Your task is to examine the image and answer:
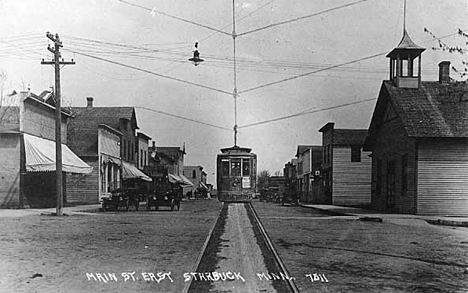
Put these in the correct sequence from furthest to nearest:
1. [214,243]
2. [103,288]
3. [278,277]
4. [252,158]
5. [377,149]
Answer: [252,158] → [377,149] → [214,243] → [278,277] → [103,288]

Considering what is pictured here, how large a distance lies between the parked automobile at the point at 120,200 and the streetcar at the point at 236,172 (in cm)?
813

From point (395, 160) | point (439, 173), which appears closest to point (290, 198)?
point (395, 160)

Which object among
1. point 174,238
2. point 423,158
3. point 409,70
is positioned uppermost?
point 409,70

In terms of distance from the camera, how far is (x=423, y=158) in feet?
82.4

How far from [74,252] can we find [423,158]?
18.4m

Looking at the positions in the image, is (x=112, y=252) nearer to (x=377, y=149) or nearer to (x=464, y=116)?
(x=464, y=116)

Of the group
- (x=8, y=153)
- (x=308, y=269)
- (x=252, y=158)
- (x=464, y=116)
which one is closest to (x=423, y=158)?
(x=464, y=116)

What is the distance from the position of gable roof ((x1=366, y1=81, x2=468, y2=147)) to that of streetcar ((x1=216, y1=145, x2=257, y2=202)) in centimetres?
1066

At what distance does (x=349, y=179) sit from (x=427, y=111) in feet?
61.8

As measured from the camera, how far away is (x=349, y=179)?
44375 millimetres

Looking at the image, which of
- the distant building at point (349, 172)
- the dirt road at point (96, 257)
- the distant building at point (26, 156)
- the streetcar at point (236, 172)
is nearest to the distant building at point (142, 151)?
the streetcar at point (236, 172)

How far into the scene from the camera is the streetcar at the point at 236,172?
35.8m

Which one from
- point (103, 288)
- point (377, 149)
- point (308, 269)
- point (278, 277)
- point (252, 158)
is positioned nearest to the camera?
point (103, 288)

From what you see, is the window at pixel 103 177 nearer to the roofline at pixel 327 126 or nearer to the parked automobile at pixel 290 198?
the parked automobile at pixel 290 198
